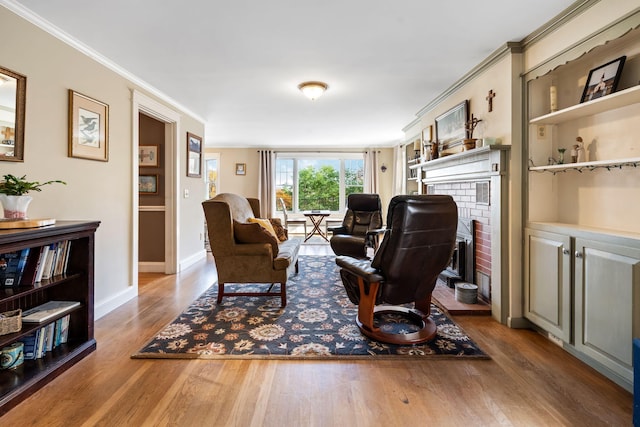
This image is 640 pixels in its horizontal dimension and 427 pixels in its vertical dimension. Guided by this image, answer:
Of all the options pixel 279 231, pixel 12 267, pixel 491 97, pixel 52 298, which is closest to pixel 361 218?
pixel 279 231

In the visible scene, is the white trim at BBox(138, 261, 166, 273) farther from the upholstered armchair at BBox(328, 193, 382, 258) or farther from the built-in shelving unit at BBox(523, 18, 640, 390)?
the built-in shelving unit at BBox(523, 18, 640, 390)

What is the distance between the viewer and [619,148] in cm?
210

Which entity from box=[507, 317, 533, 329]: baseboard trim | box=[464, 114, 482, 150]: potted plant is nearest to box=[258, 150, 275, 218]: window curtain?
box=[464, 114, 482, 150]: potted plant

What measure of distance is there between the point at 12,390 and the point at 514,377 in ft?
8.66

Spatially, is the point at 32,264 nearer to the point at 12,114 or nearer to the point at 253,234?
the point at 12,114

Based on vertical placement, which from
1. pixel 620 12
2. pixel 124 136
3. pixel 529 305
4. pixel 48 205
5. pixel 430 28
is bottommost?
pixel 529 305

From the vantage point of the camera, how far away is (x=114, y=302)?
3123 mm

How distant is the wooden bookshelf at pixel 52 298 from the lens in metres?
1.71

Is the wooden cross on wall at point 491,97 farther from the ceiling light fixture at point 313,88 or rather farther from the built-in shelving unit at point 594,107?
the ceiling light fixture at point 313,88

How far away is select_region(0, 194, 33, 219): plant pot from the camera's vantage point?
73.9 inches

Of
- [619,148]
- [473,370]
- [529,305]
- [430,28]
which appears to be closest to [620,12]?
[619,148]

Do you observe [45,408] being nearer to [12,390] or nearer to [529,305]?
[12,390]

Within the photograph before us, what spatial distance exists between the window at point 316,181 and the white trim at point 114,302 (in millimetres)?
5233

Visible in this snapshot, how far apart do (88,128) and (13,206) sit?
3.78ft
